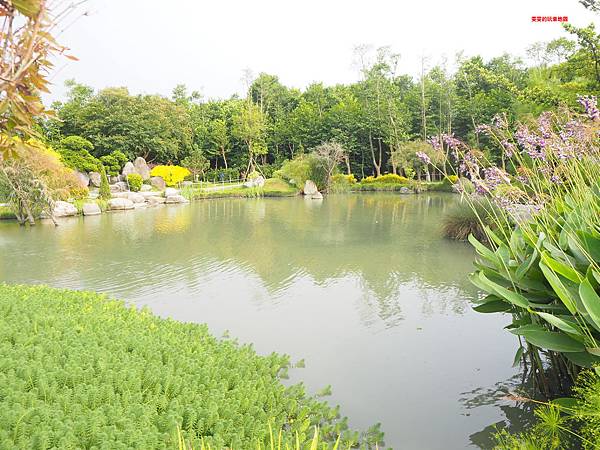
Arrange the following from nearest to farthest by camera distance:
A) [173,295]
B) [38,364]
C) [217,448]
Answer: [217,448] → [38,364] → [173,295]

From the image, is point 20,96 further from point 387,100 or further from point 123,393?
point 387,100

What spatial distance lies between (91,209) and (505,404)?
48.9ft

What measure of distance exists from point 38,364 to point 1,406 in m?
0.55

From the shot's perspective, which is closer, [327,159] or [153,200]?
[153,200]

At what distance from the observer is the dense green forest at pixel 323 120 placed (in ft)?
94.6

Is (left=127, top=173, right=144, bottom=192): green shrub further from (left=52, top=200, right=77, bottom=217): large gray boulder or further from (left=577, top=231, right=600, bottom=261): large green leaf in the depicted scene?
(left=577, top=231, right=600, bottom=261): large green leaf

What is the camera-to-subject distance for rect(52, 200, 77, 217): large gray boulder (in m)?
14.5

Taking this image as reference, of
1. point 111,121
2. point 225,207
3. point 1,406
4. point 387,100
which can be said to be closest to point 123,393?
point 1,406

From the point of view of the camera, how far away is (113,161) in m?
26.6

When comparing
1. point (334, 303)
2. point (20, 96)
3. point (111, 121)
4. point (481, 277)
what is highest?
point (111, 121)

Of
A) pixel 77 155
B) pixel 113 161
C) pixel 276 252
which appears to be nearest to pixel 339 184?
pixel 113 161

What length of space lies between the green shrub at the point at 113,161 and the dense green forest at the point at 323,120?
40.4 inches

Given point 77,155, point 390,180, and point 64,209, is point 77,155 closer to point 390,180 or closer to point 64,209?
point 64,209

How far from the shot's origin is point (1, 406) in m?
2.01
